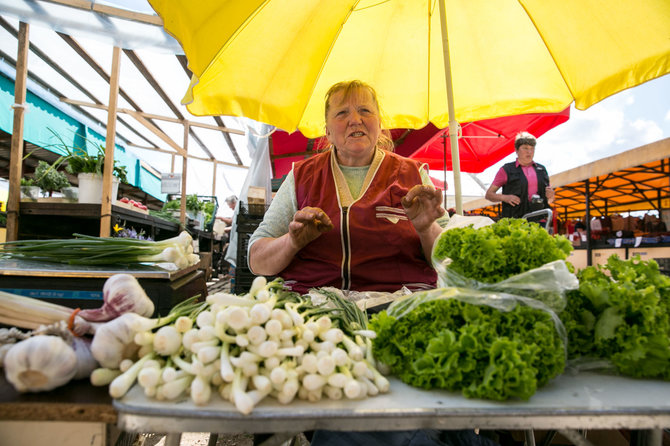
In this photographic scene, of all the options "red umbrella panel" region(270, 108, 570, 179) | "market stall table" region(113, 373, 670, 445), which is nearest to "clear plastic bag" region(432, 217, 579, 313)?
"market stall table" region(113, 373, 670, 445)

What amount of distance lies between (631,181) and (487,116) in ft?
34.9

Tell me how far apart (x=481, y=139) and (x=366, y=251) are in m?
4.78

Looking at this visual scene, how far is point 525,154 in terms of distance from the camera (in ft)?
14.4

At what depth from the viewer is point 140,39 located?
3.32m

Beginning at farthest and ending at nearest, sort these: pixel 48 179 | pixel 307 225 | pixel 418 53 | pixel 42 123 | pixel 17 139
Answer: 1. pixel 42 123
2. pixel 48 179
3. pixel 17 139
4. pixel 418 53
5. pixel 307 225

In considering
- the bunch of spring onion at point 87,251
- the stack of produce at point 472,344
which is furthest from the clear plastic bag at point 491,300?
the bunch of spring onion at point 87,251

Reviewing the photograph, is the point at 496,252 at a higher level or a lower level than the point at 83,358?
higher

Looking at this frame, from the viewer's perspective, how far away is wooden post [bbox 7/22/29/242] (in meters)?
3.24

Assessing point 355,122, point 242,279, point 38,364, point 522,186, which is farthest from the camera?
point 522,186

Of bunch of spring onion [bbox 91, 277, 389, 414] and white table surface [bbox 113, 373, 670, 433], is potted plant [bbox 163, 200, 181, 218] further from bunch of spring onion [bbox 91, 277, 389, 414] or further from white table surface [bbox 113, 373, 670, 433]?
white table surface [bbox 113, 373, 670, 433]

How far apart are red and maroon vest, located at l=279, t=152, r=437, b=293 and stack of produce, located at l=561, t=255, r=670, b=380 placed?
0.89m

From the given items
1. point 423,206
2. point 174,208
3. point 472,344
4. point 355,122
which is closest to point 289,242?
point 423,206

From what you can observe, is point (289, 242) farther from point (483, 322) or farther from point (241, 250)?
point (241, 250)

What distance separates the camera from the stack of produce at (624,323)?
0.92 m
